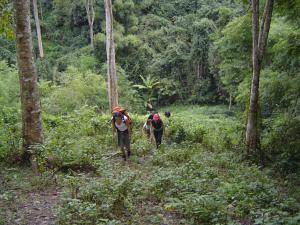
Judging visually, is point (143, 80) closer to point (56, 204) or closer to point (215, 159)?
point (215, 159)

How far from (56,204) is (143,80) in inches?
1183

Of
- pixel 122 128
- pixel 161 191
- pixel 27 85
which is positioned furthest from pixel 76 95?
pixel 161 191

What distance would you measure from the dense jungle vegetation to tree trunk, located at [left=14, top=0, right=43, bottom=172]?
0.07 m

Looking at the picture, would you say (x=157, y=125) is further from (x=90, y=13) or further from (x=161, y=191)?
(x=90, y=13)

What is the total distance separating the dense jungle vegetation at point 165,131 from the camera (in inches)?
245

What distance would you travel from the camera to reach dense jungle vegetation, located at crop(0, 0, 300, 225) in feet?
20.5

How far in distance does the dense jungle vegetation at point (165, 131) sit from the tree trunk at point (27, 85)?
2.8 inches

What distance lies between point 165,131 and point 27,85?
374 inches

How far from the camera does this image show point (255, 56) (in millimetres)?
11250

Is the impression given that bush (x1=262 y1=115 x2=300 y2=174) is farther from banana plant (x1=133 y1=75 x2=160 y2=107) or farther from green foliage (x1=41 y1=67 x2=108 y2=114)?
banana plant (x1=133 y1=75 x2=160 y2=107)

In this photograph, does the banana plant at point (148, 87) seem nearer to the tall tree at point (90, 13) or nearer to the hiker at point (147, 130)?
the tall tree at point (90, 13)

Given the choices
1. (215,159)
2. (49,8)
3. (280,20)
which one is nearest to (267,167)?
(215,159)

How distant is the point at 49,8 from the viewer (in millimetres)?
45219

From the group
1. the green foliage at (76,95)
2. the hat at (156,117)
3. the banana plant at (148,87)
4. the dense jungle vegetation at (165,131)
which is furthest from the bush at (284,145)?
the banana plant at (148,87)
